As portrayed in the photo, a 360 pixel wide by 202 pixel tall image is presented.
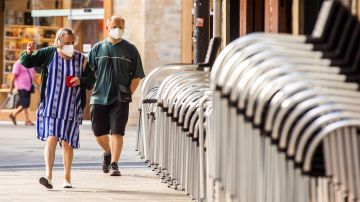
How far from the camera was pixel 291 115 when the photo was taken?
506cm

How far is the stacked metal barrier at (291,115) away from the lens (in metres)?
5.03

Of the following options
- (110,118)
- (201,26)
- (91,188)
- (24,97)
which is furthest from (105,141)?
(24,97)

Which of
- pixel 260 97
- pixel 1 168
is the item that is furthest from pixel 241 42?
pixel 1 168

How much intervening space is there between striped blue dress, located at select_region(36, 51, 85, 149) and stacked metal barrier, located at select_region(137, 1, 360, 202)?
5569mm

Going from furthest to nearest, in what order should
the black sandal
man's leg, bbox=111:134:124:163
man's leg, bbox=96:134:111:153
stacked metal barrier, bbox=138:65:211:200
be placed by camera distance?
man's leg, bbox=96:134:111:153, man's leg, bbox=111:134:124:163, the black sandal, stacked metal barrier, bbox=138:65:211:200

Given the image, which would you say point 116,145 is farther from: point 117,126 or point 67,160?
point 67,160

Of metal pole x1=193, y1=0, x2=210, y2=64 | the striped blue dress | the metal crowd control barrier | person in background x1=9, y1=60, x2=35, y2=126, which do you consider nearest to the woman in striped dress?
the striped blue dress

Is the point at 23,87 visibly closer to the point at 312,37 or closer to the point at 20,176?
the point at 20,176

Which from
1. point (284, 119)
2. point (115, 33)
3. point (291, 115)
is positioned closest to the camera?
point (291, 115)

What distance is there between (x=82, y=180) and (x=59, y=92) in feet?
4.61

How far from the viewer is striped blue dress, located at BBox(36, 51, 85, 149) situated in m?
11.1

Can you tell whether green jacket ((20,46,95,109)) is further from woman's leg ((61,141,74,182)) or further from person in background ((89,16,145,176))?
person in background ((89,16,145,176))

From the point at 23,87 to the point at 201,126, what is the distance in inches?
716

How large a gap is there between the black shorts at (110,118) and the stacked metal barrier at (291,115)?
6787mm
